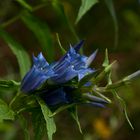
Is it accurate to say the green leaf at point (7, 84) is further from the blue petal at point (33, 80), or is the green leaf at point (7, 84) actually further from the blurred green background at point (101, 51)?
the blurred green background at point (101, 51)

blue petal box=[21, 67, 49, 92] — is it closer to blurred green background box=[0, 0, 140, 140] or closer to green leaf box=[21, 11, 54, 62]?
green leaf box=[21, 11, 54, 62]

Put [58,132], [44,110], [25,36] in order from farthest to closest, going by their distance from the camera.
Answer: [25,36]
[58,132]
[44,110]

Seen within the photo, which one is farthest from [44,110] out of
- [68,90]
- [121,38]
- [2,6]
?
[121,38]

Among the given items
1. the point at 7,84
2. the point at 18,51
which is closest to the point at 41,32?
the point at 18,51

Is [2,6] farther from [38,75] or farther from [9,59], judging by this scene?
[9,59]

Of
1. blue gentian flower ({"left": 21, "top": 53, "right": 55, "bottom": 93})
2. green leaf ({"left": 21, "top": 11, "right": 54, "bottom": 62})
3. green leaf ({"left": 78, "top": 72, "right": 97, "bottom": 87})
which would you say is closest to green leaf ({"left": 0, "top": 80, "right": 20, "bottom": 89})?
blue gentian flower ({"left": 21, "top": 53, "right": 55, "bottom": 93})

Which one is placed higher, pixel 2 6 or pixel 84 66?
pixel 2 6

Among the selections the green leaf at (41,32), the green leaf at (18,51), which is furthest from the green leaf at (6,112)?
the green leaf at (41,32)
